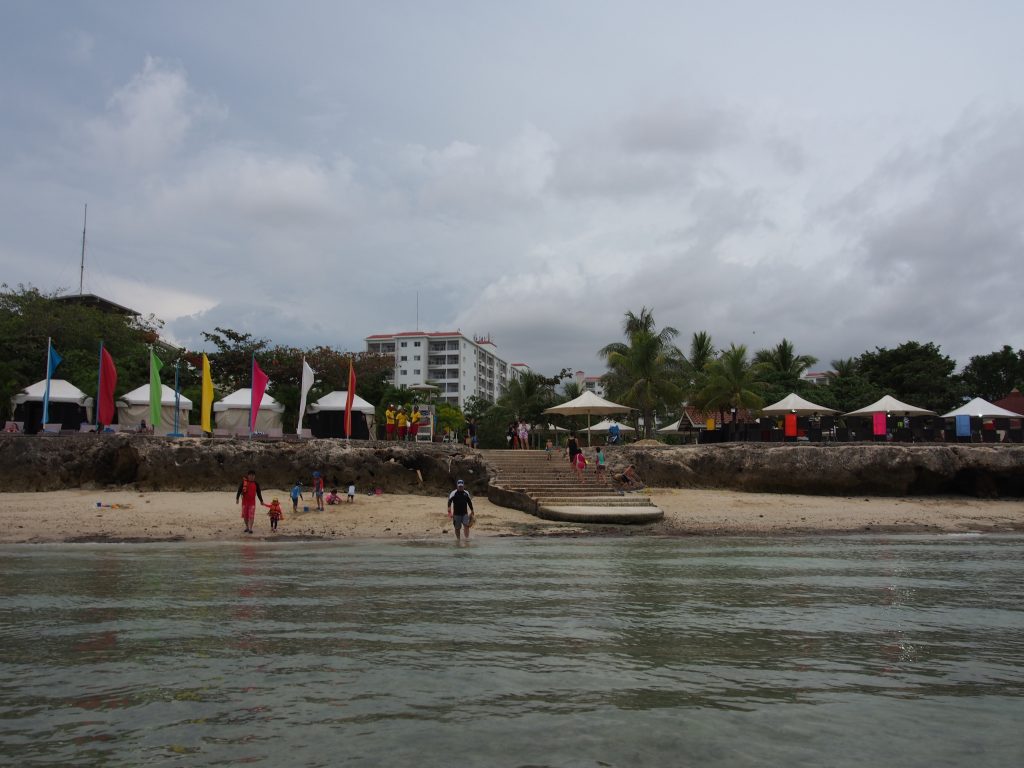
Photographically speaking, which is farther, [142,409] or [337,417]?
[337,417]

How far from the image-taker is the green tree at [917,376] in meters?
53.2

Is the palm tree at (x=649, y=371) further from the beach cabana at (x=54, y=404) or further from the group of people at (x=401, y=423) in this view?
the beach cabana at (x=54, y=404)

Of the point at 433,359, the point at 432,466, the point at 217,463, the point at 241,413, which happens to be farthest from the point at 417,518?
the point at 433,359

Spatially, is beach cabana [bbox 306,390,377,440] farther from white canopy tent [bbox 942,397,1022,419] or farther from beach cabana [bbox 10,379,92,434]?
white canopy tent [bbox 942,397,1022,419]

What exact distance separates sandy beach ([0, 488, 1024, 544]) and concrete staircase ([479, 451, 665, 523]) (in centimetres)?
48

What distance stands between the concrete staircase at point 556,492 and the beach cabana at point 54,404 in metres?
16.8

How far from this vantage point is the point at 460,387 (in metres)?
106

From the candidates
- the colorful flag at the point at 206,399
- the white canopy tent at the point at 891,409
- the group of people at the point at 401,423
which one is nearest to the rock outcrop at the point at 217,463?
the colorful flag at the point at 206,399

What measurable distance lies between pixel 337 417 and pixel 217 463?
699cm

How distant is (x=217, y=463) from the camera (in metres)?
25.6

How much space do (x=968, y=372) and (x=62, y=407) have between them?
2629 inches

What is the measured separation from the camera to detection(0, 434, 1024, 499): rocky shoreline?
82.6 ft

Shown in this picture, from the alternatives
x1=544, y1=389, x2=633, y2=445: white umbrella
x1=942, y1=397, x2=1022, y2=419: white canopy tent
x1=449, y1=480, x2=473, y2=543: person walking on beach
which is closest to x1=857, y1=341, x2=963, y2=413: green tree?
x1=942, y1=397, x2=1022, y2=419: white canopy tent

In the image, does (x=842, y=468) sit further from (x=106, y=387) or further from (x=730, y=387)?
(x=106, y=387)
